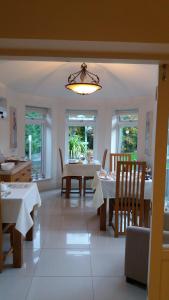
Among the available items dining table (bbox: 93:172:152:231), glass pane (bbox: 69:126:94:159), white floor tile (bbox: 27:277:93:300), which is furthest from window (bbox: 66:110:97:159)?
white floor tile (bbox: 27:277:93:300)

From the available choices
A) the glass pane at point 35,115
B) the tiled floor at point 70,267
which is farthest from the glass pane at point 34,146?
the tiled floor at point 70,267

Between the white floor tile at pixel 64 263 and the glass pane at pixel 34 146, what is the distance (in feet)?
11.4

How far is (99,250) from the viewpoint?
11.2ft

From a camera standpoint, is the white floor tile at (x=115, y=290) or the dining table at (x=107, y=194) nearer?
the white floor tile at (x=115, y=290)

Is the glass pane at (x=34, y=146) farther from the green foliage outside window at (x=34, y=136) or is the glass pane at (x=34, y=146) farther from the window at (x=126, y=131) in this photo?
the window at (x=126, y=131)

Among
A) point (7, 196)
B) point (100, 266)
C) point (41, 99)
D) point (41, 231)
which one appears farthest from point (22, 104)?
point (100, 266)

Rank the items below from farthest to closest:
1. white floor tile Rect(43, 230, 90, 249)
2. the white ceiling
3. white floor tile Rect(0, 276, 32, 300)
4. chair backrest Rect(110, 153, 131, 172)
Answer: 1. chair backrest Rect(110, 153, 131, 172)
2. the white ceiling
3. white floor tile Rect(43, 230, 90, 249)
4. white floor tile Rect(0, 276, 32, 300)

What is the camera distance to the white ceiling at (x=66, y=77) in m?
4.83

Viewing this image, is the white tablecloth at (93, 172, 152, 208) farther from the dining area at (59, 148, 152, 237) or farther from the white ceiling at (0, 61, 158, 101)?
the white ceiling at (0, 61, 158, 101)

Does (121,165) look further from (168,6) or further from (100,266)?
(168,6)

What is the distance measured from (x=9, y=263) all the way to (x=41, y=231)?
1006 mm

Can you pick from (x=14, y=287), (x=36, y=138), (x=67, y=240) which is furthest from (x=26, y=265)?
(x=36, y=138)

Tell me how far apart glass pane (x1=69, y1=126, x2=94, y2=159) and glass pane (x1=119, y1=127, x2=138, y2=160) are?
800 millimetres

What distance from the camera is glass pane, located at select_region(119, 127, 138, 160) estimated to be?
6663 mm
